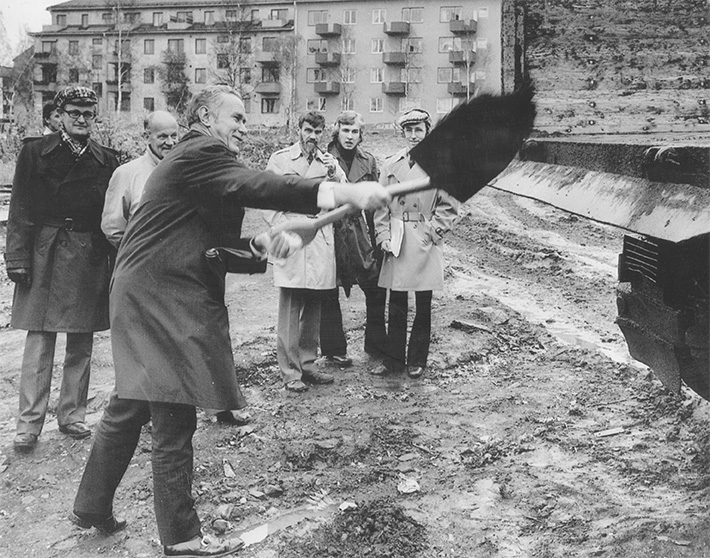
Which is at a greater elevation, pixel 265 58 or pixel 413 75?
pixel 265 58

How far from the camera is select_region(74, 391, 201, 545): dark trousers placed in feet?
10.5

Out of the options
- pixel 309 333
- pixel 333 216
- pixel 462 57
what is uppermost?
pixel 462 57

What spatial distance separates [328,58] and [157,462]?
4390cm

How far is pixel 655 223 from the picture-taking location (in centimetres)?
240

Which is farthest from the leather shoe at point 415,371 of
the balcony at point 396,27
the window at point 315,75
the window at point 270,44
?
the window at point 270,44

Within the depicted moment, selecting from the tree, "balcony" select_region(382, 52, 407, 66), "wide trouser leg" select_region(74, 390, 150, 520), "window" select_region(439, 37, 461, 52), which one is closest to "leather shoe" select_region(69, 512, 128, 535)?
"wide trouser leg" select_region(74, 390, 150, 520)

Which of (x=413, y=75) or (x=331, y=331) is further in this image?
(x=413, y=75)

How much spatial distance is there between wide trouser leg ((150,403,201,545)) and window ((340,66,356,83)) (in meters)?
43.0

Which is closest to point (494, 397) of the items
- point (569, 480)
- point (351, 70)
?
point (569, 480)

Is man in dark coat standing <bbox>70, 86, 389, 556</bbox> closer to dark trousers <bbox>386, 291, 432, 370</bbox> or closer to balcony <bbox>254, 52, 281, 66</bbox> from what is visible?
dark trousers <bbox>386, 291, 432, 370</bbox>

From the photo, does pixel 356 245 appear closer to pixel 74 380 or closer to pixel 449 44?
pixel 74 380

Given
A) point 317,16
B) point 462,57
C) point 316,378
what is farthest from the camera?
point 317,16

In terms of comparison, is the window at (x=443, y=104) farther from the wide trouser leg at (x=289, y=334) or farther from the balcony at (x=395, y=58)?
the wide trouser leg at (x=289, y=334)

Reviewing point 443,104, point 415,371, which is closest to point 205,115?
point 415,371
